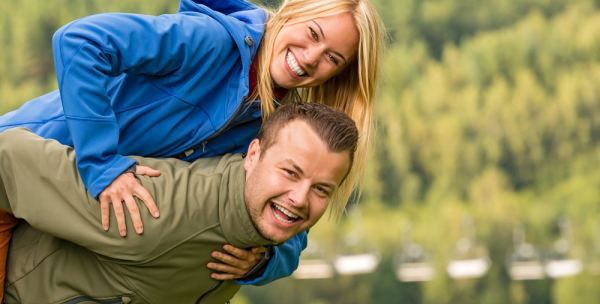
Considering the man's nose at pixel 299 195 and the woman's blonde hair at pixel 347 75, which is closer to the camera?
the man's nose at pixel 299 195

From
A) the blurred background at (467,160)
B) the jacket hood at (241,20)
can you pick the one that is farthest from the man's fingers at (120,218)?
the blurred background at (467,160)

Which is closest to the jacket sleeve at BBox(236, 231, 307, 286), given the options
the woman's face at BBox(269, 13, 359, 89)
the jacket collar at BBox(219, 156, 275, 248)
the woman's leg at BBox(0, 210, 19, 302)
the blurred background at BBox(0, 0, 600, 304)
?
the jacket collar at BBox(219, 156, 275, 248)

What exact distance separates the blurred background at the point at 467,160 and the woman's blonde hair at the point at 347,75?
28.0 ft

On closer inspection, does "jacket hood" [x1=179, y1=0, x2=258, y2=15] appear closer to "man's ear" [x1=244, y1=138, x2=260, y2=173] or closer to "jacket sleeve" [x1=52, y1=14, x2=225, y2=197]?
"jacket sleeve" [x1=52, y1=14, x2=225, y2=197]

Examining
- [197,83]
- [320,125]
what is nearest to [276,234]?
[320,125]

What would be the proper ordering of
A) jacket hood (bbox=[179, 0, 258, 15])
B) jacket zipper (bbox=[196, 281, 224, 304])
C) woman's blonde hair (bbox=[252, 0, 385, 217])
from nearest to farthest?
jacket zipper (bbox=[196, 281, 224, 304]) < woman's blonde hair (bbox=[252, 0, 385, 217]) < jacket hood (bbox=[179, 0, 258, 15])

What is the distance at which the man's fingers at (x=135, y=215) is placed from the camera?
2.76m

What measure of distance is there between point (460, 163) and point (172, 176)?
9.95m

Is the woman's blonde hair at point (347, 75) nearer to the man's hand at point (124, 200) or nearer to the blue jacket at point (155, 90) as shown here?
the blue jacket at point (155, 90)

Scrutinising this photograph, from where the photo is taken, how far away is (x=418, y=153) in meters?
12.5

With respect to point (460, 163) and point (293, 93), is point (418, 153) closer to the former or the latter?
point (460, 163)

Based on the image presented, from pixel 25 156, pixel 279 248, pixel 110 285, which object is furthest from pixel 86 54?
pixel 279 248

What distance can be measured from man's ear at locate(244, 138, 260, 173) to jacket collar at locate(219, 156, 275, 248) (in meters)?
0.02

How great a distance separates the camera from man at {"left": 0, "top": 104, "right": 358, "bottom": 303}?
2768 millimetres
